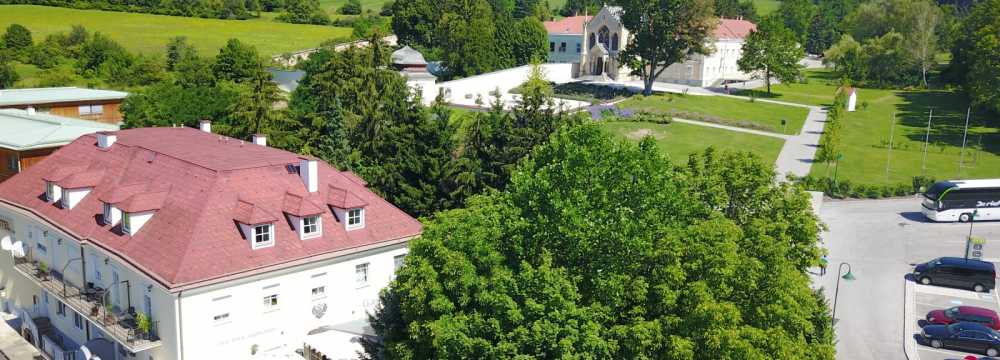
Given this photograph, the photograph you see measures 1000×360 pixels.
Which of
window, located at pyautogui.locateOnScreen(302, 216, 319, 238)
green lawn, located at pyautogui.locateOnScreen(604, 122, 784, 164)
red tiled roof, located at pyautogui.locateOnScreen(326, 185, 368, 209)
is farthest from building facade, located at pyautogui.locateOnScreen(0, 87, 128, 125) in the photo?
green lawn, located at pyautogui.locateOnScreen(604, 122, 784, 164)

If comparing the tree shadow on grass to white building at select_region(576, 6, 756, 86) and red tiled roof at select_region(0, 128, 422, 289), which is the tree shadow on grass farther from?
red tiled roof at select_region(0, 128, 422, 289)

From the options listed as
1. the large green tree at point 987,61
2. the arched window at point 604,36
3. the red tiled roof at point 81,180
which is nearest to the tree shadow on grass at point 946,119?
the large green tree at point 987,61

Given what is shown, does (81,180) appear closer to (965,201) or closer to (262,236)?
(262,236)

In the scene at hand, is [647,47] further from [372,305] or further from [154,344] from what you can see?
[154,344]

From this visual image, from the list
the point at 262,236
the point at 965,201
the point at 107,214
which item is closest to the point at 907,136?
the point at 965,201

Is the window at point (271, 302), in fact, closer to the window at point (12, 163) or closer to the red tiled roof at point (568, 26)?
the window at point (12, 163)

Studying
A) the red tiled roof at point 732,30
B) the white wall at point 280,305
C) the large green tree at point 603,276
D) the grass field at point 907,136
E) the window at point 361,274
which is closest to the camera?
the large green tree at point 603,276
